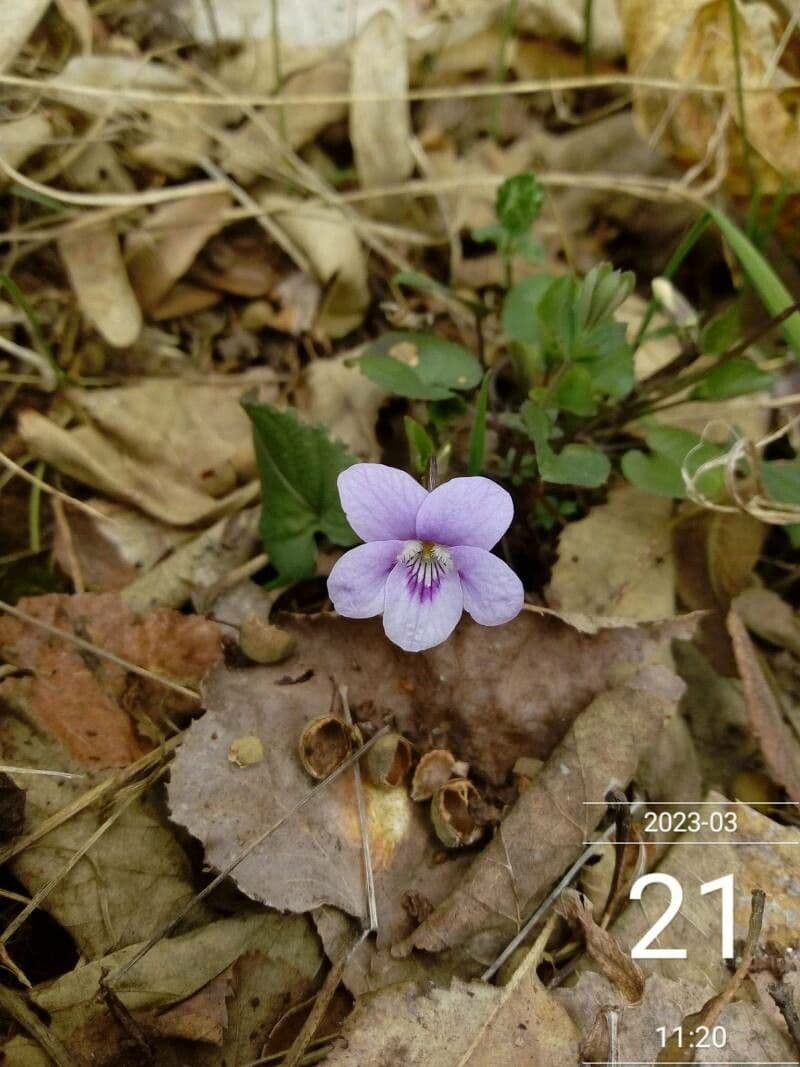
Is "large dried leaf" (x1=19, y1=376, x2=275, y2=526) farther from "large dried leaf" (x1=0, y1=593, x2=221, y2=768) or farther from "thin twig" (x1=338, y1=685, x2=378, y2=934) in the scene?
"thin twig" (x1=338, y1=685, x2=378, y2=934)

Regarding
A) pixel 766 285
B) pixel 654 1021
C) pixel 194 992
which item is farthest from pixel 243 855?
pixel 766 285

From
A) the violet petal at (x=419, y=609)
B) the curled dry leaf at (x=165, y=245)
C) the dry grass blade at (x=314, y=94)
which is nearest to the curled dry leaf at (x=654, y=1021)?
the violet petal at (x=419, y=609)

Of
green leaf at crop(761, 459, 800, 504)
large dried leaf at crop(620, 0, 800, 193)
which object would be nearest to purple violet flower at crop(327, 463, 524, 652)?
green leaf at crop(761, 459, 800, 504)

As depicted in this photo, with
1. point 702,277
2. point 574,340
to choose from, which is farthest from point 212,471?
point 702,277

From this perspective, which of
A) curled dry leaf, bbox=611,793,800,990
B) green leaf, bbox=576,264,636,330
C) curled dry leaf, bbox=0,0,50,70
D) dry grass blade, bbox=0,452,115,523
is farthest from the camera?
curled dry leaf, bbox=0,0,50,70

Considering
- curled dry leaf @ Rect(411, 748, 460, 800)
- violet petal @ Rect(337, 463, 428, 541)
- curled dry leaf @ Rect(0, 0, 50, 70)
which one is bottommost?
curled dry leaf @ Rect(411, 748, 460, 800)

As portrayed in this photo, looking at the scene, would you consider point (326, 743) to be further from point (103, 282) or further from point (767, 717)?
point (103, 282)

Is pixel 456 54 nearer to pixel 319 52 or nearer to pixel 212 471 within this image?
pixel 319 52
